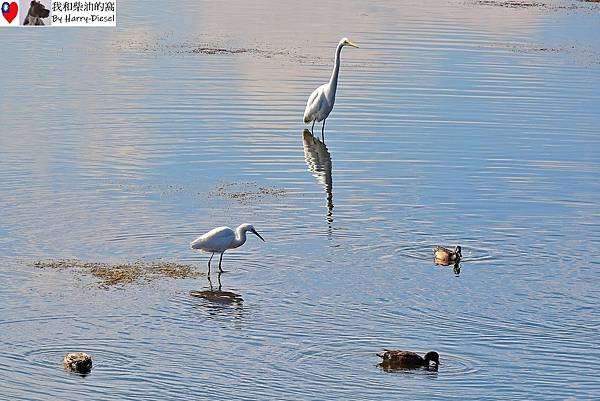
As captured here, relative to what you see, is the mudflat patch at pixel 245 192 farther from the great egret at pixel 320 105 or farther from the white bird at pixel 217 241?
the great egret at pixel 320 105

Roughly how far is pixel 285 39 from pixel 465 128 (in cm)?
1196

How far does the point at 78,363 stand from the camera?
12.5 m

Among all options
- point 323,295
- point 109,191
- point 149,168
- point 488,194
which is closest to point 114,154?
point 149,168

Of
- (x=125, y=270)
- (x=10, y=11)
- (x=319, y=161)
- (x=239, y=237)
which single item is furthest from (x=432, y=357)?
(x=10, y=11)

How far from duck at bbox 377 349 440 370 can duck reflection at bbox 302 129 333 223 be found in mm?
6199

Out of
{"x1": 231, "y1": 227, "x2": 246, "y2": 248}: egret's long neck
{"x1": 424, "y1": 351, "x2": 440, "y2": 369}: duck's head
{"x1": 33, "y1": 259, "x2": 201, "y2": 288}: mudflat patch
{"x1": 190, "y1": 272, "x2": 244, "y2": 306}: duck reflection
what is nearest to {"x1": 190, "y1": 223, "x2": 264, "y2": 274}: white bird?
{"x1": 231, "y1": 227, "x2": 246, "y2": 248}: egret's long neck

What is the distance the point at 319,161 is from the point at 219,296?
26.8ft

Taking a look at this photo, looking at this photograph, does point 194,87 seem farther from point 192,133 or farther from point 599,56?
point 599,56

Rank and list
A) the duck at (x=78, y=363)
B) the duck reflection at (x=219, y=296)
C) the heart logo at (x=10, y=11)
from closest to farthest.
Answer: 1. the duck at (x=78, y=363)
2. the duck reflection at (x=219, y=296)
3. the heart logo at (x=10, y=11)

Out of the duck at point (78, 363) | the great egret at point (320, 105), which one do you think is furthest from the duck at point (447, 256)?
the great egret at point (320, 105)

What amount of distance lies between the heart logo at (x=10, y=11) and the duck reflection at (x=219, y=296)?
22.0m

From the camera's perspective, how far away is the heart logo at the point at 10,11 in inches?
1420

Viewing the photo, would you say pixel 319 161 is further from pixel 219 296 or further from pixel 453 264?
pixel 219 296

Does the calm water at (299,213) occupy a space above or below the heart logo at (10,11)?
below
